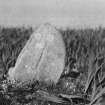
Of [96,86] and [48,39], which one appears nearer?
[96,86]

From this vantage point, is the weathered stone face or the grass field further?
the weathered stone face

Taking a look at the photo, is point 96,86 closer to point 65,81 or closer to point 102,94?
point 102,94

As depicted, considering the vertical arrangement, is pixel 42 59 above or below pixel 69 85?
above

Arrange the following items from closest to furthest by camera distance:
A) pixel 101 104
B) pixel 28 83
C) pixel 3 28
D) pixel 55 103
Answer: pixel 101 104
pixel 55 103
pixel 28 83
pixel 3 28

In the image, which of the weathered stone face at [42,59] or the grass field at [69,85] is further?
the weathered stone face at [42,59]

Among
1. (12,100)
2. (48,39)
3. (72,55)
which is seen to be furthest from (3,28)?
(12,100)

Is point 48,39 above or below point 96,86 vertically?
above

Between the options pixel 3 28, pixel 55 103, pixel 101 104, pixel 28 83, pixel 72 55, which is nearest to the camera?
pixel 101 104

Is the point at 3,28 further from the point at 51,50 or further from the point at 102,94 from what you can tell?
the point at 102,94
